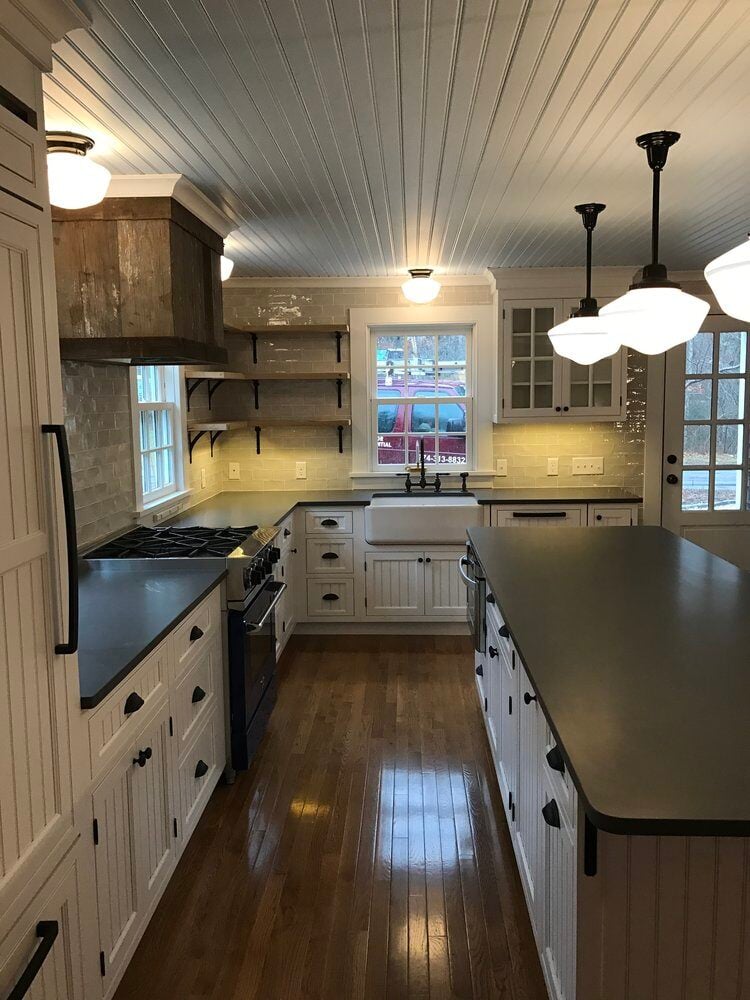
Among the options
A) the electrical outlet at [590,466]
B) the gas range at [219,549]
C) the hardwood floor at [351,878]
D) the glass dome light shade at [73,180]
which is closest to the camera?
the hardwood floor at [351,878]

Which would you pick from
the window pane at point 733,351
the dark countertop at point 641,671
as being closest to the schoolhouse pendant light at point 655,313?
the dark countertop at point 641,671

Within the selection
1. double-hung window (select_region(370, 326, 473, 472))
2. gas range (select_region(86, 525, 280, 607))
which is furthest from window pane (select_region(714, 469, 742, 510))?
gas range (select_region(86, 525, 280, 607))

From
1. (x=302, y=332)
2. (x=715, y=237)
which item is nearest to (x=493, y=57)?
(x=715, y=237)

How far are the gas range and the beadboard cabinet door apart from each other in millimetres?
1497

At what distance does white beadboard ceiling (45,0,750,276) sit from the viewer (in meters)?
1.75

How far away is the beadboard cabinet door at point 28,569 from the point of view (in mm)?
1351

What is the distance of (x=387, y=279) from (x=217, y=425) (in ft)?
5.27

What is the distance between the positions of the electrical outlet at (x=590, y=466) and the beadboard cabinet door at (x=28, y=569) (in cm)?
446

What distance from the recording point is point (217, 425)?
4.76 m

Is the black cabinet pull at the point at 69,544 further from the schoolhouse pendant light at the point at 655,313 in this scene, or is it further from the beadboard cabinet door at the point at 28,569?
the schoolhouse pendant light at the point at 655,313

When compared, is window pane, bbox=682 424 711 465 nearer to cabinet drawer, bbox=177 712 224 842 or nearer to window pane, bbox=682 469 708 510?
window pane, bbox=682 469 708 510

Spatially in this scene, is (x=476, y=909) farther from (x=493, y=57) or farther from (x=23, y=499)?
(x=493, y=57)

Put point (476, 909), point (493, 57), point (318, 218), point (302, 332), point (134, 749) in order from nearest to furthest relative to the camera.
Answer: point (493, 57) < point (134, 749) < point (476, 909) < point (318, 218) < point (302, 332)

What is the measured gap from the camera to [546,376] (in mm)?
5168
